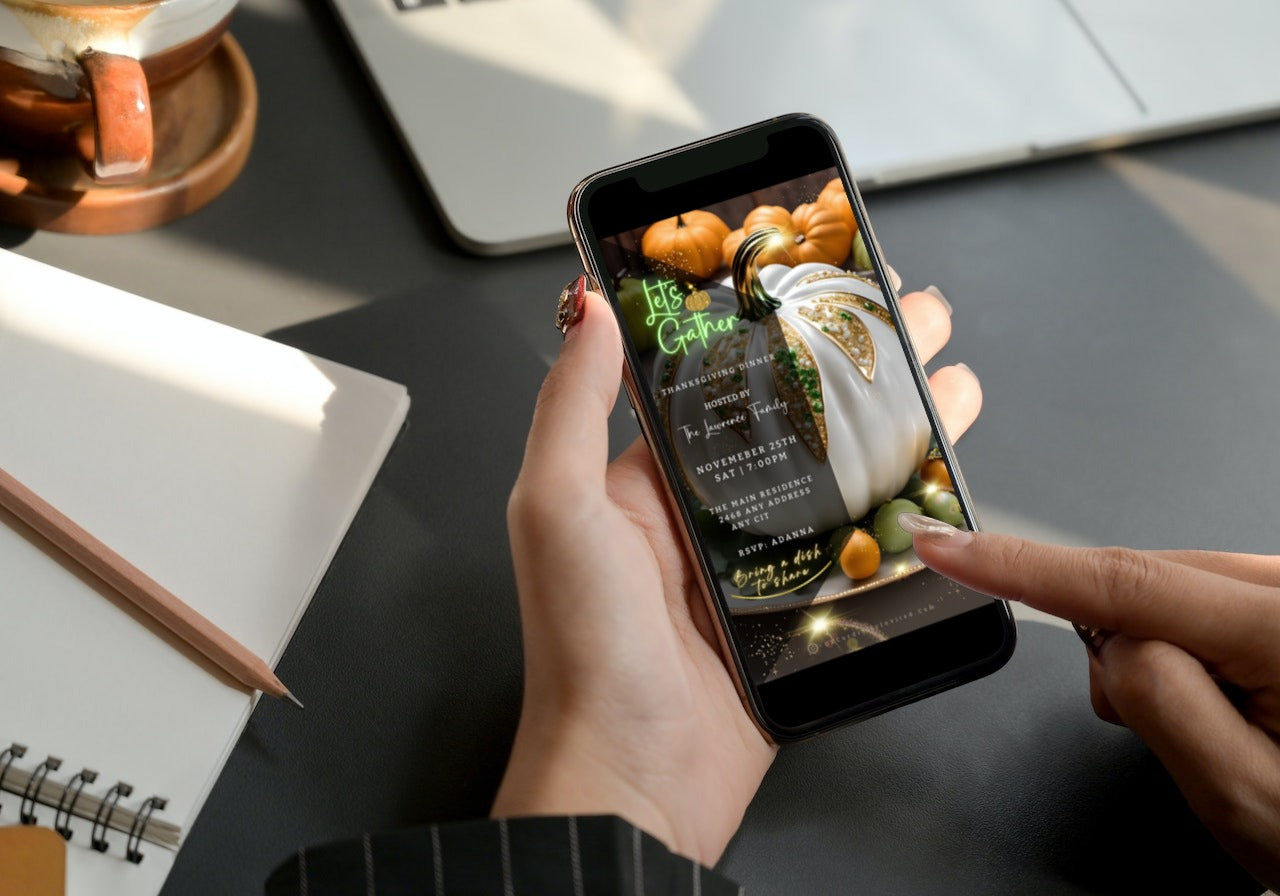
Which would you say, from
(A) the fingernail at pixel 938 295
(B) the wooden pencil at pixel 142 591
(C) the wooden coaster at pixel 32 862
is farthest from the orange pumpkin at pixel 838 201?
(C) the wooden coaster at pixel 32 862

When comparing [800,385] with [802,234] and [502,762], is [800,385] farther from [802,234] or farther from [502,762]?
[502,762]

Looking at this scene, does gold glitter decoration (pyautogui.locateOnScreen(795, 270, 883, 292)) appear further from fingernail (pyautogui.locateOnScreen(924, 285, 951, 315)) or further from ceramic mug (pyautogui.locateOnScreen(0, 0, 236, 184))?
ceramic mug (pyautogui.locateOnScreen(0, 0, 236, 184))

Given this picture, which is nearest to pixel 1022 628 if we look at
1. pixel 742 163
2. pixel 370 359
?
pixel 742 163

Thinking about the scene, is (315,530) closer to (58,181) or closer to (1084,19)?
(58,181)

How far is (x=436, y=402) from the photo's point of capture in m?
0.62

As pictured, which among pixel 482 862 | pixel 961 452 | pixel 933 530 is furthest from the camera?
pixel 961 452

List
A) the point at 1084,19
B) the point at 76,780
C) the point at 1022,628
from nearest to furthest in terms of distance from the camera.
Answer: the point at 76,780
the point at 1022,628
the point at 1084,19

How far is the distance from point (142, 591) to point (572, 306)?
0.24 meters

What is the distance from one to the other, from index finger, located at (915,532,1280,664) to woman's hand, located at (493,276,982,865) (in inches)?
5.4

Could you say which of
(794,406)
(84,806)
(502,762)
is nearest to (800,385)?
(794,406)

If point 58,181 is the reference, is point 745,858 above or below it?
below

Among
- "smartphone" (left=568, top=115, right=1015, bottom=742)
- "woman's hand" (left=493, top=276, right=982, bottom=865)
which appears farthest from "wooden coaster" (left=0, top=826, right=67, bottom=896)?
"smartphone" (left=568, top=115, right=1015, bottom=742)

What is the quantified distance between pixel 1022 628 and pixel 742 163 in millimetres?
293

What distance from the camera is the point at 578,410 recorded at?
19.0 inches
